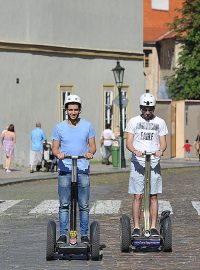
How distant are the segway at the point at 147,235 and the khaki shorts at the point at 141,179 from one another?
4.3 inches

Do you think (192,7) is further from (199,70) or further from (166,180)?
(166,180)

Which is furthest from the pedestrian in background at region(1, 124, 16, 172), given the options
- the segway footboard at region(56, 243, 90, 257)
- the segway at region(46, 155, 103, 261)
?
the segway footboard at region(56, 243, 90, 257)

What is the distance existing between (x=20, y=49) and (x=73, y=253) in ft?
95.5

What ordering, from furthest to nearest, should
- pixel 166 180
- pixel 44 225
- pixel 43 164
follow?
1. pixel 43 164
2. pixel 166 180
3. pixel 44 225

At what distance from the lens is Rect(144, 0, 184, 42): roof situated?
271ft


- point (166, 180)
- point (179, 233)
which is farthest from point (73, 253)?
point (166, 180)

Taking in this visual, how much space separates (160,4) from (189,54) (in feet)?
54.4

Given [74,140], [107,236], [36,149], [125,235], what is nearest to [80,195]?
[74,140]

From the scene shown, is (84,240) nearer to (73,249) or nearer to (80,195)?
(73,249)

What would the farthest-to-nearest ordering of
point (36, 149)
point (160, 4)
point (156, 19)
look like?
point (156, 19), point (160, 4), point (36, 149)

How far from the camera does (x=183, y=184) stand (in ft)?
92.1

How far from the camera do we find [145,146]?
12734 millimetres

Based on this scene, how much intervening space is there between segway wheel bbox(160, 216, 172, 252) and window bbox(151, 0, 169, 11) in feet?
234

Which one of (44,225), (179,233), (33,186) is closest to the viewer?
(179,233)
